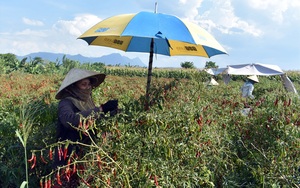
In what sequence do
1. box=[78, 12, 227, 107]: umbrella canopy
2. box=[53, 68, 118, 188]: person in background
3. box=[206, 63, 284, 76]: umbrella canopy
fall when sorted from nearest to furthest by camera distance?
box=[53, 68, 118, 188]: person in background → box=[78, 12, 227, 107]: umbrella canopy → box=[206, 63, 284, 76]: umbrella canopy

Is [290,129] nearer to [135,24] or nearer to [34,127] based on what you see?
[135,24]

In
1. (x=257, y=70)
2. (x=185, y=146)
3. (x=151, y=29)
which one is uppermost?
(x=151, y=29)

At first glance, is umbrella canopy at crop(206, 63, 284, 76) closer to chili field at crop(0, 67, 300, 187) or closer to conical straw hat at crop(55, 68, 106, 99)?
chili field at crop(0, 67, 300, 187)

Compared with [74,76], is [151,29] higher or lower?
higher

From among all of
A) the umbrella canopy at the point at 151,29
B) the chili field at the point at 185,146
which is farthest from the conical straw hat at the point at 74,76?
the chili field at the point at 185,146

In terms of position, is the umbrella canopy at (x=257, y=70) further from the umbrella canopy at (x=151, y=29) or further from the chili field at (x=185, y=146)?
the chili field at (x=185, y=146)

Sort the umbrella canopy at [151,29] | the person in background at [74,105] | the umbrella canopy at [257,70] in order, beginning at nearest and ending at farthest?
the person in background at [74,105]
the umbrella canopy at [151,29]
the umbrella canopy at [257,70]

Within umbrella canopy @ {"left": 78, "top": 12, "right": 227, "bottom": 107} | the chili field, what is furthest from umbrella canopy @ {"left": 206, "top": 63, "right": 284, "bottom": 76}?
the chili field

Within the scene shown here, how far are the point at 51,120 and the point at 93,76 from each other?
119 centimetres

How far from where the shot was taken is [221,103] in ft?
13.5

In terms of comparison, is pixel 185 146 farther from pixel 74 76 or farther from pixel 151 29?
pixel 74 76

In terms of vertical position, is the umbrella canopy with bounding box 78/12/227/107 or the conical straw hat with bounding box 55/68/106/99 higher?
the umbrella canopy with bounding box 78/12/227/107

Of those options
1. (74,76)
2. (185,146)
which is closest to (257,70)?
(74,76)

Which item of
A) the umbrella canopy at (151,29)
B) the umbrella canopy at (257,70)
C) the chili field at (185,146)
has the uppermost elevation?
the umbrella canopy at (151,29)
